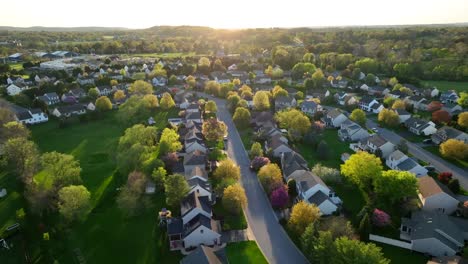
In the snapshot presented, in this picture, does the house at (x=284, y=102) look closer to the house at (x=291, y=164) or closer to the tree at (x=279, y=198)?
the house at (x=291, y=164)

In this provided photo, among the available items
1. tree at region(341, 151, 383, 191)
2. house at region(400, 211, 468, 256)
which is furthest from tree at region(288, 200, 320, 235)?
tree at region(341, 151, 383, 191)

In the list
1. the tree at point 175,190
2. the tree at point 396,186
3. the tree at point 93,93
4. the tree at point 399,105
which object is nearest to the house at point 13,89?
the tree at point 93,93

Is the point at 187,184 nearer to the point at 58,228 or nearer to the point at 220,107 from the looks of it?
the point at 58,228

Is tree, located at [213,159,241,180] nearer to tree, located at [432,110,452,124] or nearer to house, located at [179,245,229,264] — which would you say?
house, located at [179,245,229,264]

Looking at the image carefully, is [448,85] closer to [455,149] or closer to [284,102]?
[284,102]

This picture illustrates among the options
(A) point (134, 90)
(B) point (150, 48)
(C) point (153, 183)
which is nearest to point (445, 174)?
(C) point (153, 183)
